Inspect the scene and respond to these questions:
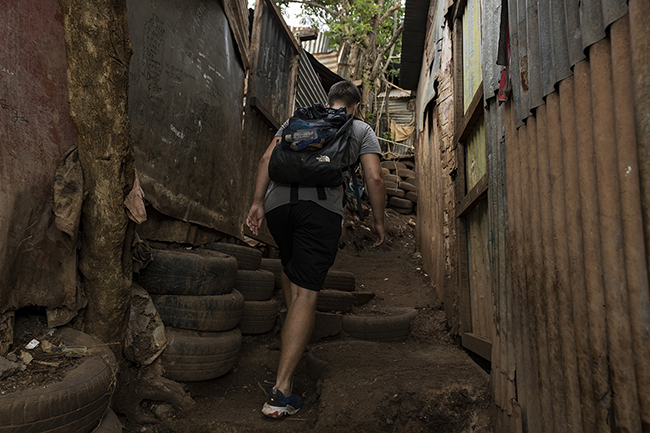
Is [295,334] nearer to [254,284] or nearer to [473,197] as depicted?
[254,284]

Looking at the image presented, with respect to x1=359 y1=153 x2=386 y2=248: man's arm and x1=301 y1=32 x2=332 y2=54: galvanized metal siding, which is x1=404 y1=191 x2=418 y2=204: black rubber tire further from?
x1=359 y1=153 x2=386 y2=248: man's arm

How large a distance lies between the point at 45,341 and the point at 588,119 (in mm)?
2156

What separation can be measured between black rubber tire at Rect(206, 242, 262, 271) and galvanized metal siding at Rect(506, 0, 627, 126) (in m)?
2.30

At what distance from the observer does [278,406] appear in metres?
2.20

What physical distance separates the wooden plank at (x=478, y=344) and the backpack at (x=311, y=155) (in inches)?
53.2

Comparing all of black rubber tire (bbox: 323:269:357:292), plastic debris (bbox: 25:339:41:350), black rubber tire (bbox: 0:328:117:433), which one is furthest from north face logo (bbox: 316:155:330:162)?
black rubber tire (bbox: 323:269:357:292)

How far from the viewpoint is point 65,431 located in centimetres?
140

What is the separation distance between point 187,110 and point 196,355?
1.79m

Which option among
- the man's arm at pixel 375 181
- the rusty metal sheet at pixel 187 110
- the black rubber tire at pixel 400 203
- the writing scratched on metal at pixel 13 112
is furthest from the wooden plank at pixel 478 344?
the black rubber tire at pixel 400 203

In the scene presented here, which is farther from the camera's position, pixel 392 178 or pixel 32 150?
pixel 392 178

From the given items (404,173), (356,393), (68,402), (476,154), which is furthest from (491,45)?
(404,173)

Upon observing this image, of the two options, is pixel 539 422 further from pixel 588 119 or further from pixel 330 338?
pixel 330 338

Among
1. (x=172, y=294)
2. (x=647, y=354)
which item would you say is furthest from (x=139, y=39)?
(x=647, y=354)

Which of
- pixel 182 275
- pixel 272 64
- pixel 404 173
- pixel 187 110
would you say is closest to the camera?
pixel 182 275
